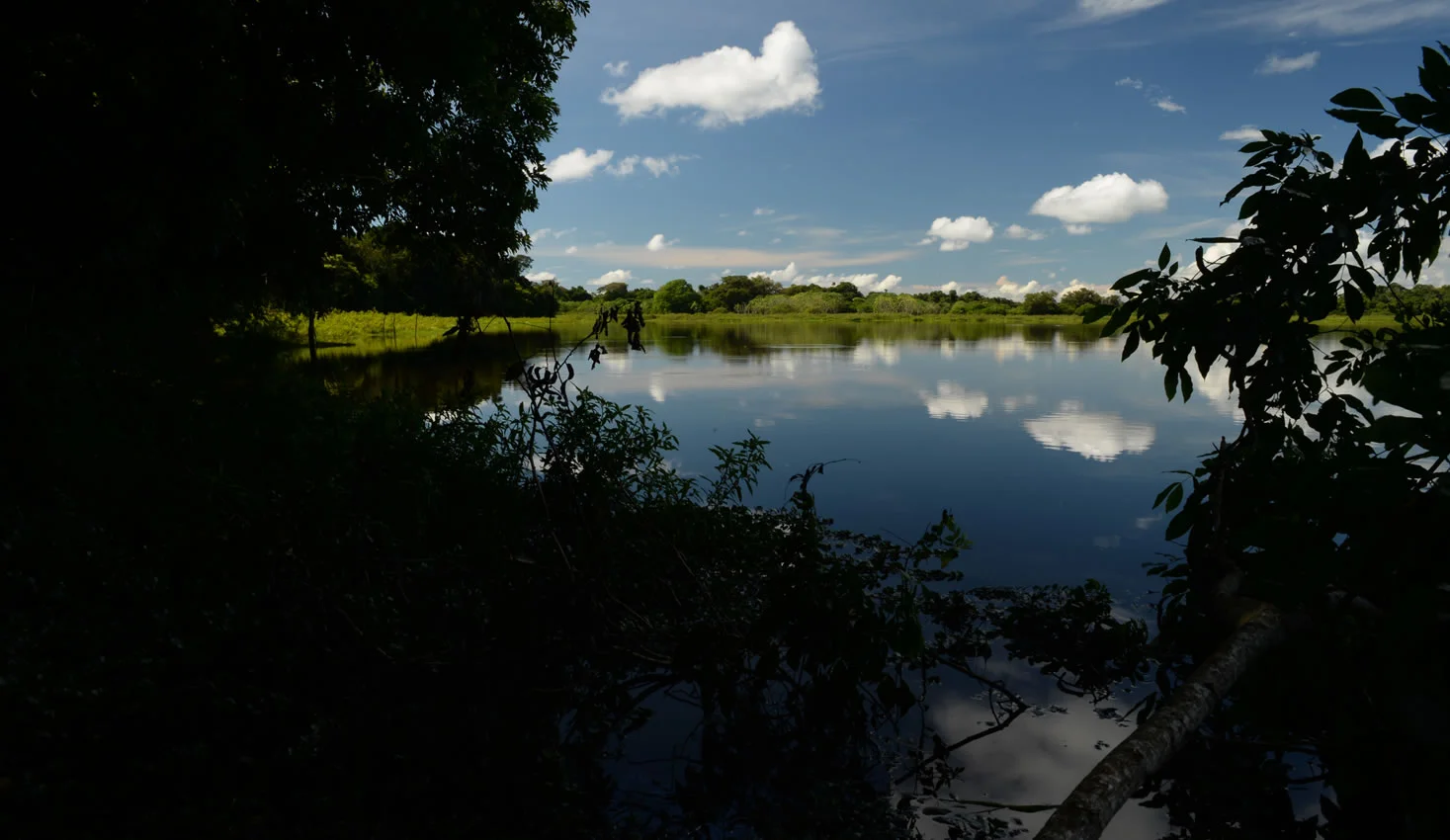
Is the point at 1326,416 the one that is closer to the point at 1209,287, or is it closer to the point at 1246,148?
the point at 1209,287

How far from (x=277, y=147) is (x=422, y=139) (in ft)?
4.94

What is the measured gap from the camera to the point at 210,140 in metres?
5.68

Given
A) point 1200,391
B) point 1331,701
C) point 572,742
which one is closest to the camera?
point 1331,701

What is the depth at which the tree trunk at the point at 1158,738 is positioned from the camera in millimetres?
2504

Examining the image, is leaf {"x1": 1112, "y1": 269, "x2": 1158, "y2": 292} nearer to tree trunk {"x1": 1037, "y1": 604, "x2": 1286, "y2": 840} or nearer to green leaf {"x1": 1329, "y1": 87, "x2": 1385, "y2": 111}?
green leaf {"x1": 1329, "y1": 87, "x2": 1385, "y2": 111}

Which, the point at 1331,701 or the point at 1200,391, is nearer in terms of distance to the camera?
the point at 1331,701

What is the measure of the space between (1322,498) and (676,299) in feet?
470

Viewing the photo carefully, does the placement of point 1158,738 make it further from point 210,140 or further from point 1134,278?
point 210,140

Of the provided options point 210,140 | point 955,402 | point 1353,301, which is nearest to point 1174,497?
point 1353,301

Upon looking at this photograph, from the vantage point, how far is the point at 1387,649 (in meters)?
1.41

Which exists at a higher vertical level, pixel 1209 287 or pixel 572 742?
pixel 1209 287

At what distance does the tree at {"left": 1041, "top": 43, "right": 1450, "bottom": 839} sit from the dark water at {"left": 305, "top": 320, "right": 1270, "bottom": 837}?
34.6 inches

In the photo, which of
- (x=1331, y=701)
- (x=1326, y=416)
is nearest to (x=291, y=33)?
(x=1326, y=416)

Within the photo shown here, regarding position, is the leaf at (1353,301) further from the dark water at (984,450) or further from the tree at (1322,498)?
the dark water at (984,450)
